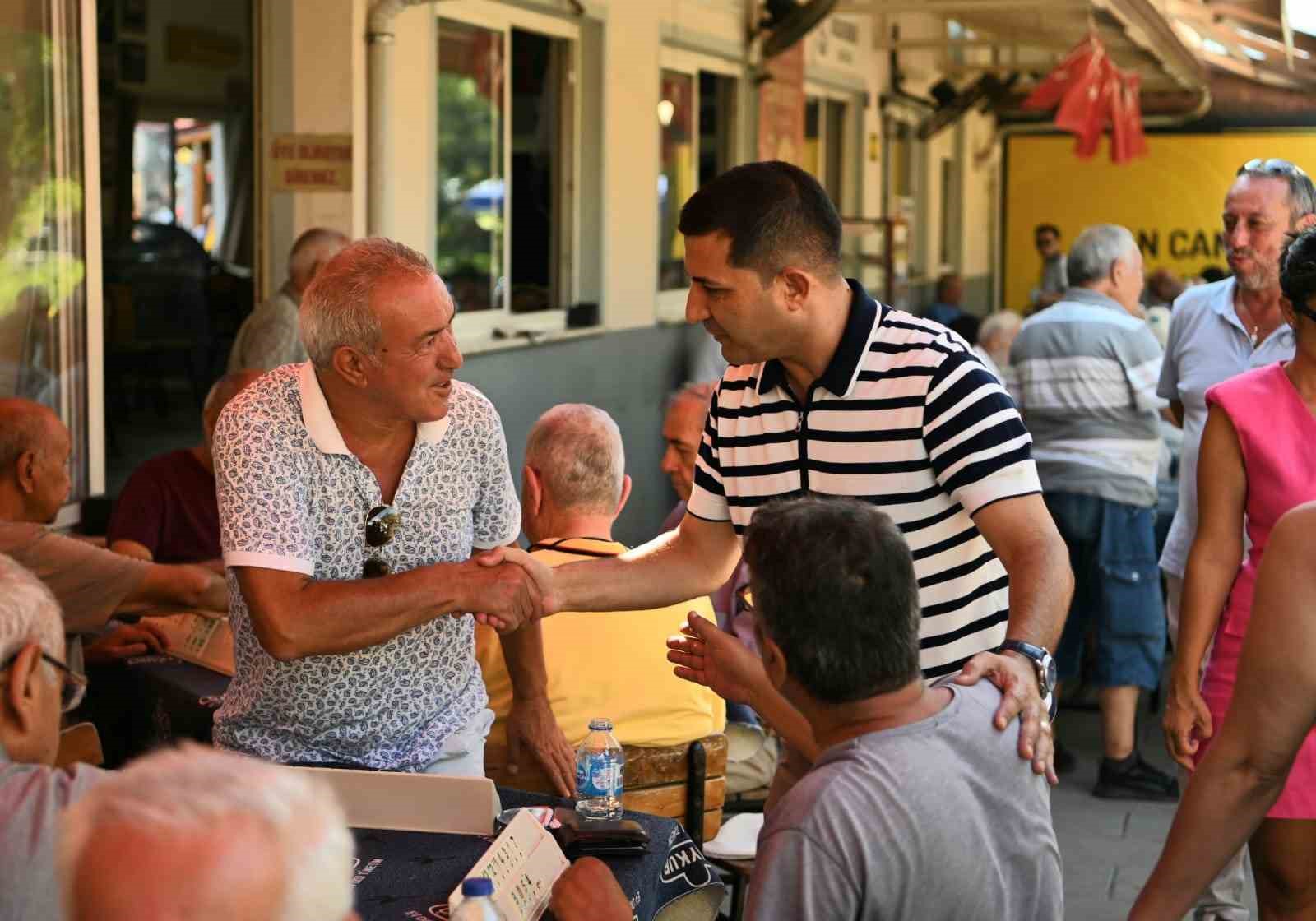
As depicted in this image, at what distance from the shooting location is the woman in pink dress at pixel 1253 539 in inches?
122

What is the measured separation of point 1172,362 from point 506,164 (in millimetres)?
3875

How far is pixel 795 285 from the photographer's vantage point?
9.25 feet

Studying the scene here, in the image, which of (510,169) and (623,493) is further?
(510,169)

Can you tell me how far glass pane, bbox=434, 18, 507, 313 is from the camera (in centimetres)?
735

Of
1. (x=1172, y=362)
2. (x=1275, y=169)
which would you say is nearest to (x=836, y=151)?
(x=1172, y=362)

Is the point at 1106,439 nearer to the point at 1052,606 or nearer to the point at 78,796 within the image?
the point at 1052,606

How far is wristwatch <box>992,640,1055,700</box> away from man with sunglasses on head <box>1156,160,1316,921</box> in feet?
6.05

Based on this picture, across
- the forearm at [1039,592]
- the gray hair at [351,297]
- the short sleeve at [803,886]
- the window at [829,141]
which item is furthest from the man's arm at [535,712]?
the window at [829,141]

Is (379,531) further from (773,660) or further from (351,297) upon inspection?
(773,660)

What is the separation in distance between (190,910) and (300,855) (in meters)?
0.10

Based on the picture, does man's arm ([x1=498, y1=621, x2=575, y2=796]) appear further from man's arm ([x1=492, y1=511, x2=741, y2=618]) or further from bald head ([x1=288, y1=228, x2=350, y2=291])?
bald head ([x1=288, y1=228, x2=350, y2=291])

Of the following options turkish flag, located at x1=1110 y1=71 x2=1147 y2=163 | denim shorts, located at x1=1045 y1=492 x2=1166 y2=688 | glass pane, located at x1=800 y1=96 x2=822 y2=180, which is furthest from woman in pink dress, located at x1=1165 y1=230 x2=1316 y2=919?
glass pane, located at x1=800 y1=96 x2=822 y2=180

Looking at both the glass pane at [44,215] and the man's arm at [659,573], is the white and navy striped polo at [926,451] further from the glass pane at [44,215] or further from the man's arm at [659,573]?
the glass pane at [44,215]

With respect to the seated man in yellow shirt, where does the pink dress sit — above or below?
above
